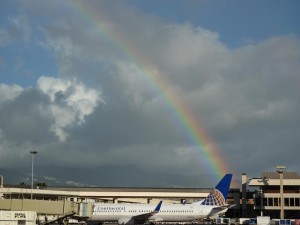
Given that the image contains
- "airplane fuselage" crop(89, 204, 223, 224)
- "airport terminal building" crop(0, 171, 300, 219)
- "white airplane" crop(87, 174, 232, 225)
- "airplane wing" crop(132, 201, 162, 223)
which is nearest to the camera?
"airplane wing" crop(132, 201, 162, 223)

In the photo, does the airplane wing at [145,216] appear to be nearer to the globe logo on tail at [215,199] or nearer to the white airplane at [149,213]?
the white airplane at [149,213]

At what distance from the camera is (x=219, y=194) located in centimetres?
12012

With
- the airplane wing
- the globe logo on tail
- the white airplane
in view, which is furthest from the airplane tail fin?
the airplane wing

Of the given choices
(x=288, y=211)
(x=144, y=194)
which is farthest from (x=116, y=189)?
(x=288, y=211)

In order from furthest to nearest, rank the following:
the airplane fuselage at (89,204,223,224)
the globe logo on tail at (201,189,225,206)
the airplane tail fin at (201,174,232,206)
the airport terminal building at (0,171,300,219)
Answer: the airport terminal building at (0,171,300,219) < the airplane tail fin at (201,174,232,206) < the globe logo on tail at (201,189,225,206) < the airplane fuselage at (89,204,223,224)

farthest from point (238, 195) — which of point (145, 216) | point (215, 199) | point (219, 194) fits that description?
point (145, 216)

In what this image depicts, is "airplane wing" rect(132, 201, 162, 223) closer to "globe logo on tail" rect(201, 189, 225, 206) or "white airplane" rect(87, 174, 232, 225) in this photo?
"white airplane" rect(87, 174, 232, 225)

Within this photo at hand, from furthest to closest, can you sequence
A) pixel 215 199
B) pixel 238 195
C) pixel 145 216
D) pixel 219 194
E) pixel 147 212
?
pixel 238 195 → pixel 219 194 → pixel 215 199 → pixel 147 212 → pixel 145 216

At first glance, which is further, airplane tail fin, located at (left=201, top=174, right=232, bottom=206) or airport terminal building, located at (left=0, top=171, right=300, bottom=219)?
airport terminal building, located at (left=0, top=171, right=300, bottom=219)

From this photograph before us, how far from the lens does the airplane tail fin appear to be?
11688cm

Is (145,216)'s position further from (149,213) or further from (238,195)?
(238,195)

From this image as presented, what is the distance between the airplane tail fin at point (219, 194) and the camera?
116875mm

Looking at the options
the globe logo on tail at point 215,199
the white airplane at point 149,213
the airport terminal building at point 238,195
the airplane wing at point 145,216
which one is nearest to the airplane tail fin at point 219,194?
the globe logo on tail at point 215,199

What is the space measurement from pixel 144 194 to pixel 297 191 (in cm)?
4514
